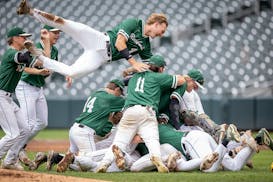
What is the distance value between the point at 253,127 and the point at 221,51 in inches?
118

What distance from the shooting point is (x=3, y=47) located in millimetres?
18906

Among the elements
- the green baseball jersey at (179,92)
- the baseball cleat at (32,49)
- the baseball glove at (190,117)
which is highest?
the baseball cleat at (32,49)

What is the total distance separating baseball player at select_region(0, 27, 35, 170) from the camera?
7.60 metres

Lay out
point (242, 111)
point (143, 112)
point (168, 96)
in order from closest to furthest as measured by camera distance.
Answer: point (143, 112) → point (168, 96) → point (242, 111)

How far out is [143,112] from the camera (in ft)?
24.7

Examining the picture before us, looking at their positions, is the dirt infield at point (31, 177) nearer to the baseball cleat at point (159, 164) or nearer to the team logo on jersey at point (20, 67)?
the baseball cleat at point (159, 164)

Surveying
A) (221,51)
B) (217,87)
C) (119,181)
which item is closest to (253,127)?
(217,87)

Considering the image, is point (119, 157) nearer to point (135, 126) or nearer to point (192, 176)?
point (135, 126)

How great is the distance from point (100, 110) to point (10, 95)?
962mm

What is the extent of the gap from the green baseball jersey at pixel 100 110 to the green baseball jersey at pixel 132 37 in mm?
489

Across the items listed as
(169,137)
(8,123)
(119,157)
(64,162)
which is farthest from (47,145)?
(119,157)

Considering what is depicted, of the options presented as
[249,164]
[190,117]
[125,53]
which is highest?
[125,53]

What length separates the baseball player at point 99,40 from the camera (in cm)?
738

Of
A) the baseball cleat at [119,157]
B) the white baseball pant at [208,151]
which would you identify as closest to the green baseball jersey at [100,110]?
the baseball cleat at [119,157]
